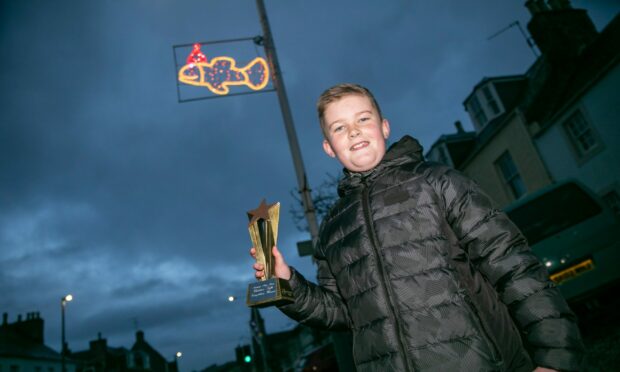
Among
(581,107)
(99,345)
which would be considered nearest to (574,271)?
(581,107)

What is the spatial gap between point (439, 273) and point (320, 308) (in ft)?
2.91

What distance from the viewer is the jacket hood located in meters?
2.30

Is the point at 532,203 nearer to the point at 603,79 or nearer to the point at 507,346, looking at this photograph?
the point at 507,346

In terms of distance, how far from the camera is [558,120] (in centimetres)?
1386

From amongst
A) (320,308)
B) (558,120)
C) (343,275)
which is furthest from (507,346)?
(558,120)

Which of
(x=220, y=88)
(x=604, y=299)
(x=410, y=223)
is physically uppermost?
(x=220, y=88)

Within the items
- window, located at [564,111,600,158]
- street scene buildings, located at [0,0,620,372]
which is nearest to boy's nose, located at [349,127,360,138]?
street scene buildings, located at [0,0,620,372]

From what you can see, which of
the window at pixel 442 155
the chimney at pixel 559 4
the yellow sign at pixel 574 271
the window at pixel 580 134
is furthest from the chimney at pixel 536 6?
the yellow sign at pixel 574 271

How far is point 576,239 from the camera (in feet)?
17.9

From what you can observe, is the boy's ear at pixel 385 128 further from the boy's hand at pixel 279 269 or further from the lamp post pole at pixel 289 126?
the lamp post pole at pixel 289 126

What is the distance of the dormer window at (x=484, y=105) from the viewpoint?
18984mm

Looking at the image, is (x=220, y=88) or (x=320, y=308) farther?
(x=220, y=88)

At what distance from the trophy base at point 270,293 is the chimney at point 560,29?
57.6ft

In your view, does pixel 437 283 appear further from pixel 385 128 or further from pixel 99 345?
pixel 99 345
